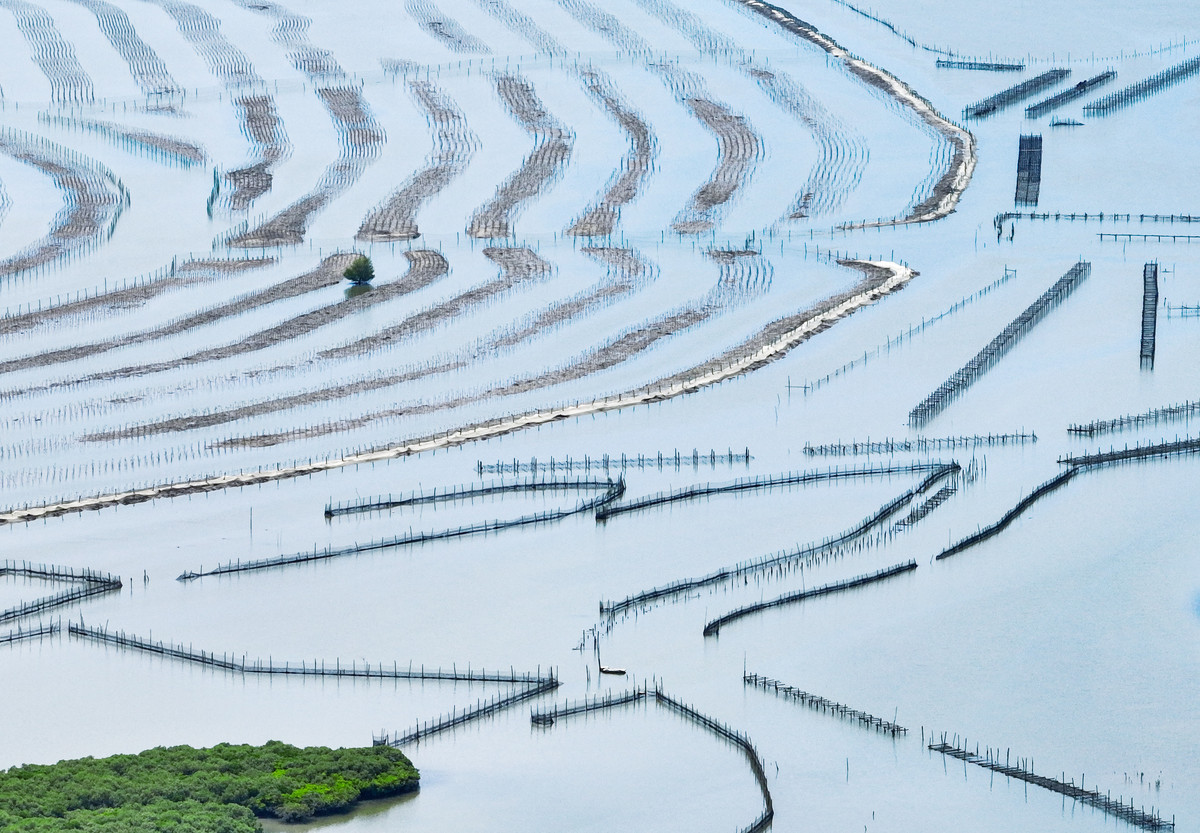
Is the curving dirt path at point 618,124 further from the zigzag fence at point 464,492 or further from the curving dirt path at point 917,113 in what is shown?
the zigzag fence at point 464,492

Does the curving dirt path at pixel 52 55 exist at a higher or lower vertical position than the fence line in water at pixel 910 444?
higher

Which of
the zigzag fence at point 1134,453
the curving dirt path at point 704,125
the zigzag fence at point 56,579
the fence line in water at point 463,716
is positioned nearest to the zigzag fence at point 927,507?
the zigzag fence at point 1134,453

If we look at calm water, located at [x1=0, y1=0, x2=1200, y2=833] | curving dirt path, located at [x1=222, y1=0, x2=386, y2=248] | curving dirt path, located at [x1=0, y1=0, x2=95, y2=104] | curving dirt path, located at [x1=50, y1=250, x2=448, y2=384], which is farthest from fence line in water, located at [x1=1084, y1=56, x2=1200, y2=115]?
curving dirt path, located at [x1=0, y1=0, x2=95, y2=104]

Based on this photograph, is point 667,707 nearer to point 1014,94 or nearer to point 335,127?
point 335,127

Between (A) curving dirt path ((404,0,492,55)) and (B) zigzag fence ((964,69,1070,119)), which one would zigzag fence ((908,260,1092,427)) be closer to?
(B) zigzag fence ((964,69,1070,119))

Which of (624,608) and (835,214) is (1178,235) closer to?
(835,214)

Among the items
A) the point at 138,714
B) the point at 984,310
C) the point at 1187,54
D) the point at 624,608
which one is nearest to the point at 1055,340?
the point at 984,310
